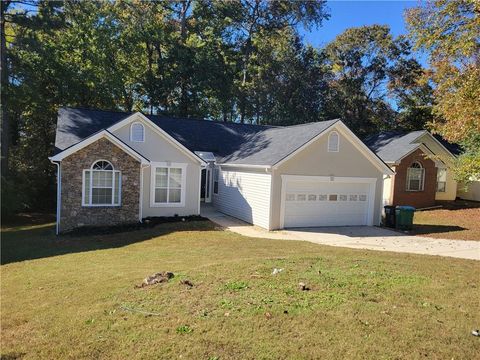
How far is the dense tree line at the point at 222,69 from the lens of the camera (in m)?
25.3

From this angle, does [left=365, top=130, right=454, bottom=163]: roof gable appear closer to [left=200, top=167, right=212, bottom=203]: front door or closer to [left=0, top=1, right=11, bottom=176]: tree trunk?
[left=200, top=167, right=212, bottom=203]: front door

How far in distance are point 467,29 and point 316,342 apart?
44.2 feet

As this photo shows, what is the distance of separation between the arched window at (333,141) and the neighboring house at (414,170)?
8669 millimetres

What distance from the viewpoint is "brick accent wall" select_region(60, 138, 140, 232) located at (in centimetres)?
1504

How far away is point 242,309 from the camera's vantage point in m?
6.17

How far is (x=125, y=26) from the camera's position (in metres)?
30.7

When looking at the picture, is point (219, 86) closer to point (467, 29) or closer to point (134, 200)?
point (134, 200)

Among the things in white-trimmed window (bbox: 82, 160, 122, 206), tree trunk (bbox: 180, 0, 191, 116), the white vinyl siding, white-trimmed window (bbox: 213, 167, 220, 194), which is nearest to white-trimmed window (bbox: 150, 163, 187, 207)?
white-trimmed window (bbox: 82, 160, 122, 206)

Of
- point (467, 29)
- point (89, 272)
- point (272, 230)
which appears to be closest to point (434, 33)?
point (467, 29)

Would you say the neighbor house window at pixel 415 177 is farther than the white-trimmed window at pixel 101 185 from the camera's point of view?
Yes

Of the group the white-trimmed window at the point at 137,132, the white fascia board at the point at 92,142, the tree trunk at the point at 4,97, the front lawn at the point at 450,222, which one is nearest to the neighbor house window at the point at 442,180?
the front lawn at the point at 450,222

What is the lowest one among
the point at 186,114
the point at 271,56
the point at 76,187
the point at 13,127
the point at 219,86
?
the point at 76,187

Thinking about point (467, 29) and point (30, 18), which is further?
point (30, 18)

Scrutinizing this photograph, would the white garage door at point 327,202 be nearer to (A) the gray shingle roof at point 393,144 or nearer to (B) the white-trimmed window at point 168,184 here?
(B) the white-trimmed window at point 168,184
